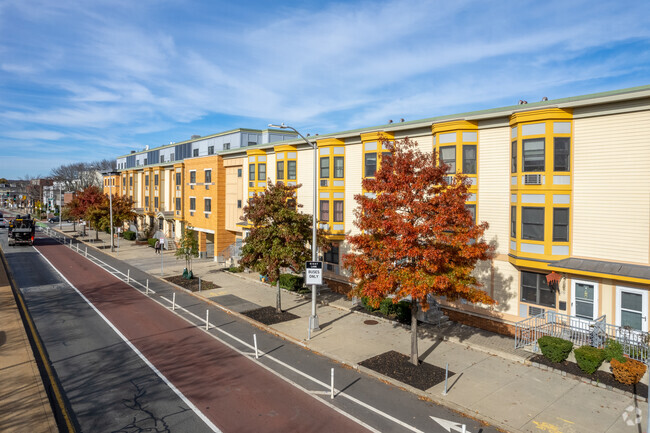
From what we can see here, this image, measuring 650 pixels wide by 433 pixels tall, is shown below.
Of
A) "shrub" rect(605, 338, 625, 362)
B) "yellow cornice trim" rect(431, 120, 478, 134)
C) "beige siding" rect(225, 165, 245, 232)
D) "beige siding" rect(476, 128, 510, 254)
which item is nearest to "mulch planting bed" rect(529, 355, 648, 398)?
"shrub" rect(605, 338, 625, 362)

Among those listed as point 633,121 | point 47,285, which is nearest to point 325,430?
point 633,121

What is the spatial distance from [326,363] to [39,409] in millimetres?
9286

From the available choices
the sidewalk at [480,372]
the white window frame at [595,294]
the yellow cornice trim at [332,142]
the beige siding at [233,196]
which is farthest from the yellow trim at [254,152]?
the white window frame at [595,294]

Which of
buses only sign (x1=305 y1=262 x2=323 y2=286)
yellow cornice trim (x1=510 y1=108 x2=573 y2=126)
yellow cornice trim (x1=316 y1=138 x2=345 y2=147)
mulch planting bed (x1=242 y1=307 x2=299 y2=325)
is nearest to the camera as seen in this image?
yellow cornice trim (x1=510 y1=108 x2=573 y2=126)

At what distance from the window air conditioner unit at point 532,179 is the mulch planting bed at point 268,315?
1326 centimetres

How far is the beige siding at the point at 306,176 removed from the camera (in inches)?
1152

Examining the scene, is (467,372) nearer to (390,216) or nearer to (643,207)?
(390,216)

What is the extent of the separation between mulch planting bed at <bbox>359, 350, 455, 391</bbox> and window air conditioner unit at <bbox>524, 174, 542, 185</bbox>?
352 inches

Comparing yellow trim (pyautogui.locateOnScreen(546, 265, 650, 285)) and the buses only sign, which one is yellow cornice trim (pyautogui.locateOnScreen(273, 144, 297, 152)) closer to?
the buses only sign

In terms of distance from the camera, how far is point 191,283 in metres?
29.9

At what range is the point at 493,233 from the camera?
63.8ft

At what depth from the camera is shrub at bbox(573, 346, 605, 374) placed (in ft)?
45.5

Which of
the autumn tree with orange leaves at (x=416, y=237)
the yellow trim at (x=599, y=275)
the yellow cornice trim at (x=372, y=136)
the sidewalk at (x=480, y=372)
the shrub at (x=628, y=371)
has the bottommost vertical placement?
the sidewalk at (x=480, y=372)

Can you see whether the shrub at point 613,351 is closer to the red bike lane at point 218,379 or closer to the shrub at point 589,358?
the shrub at point 589,358
